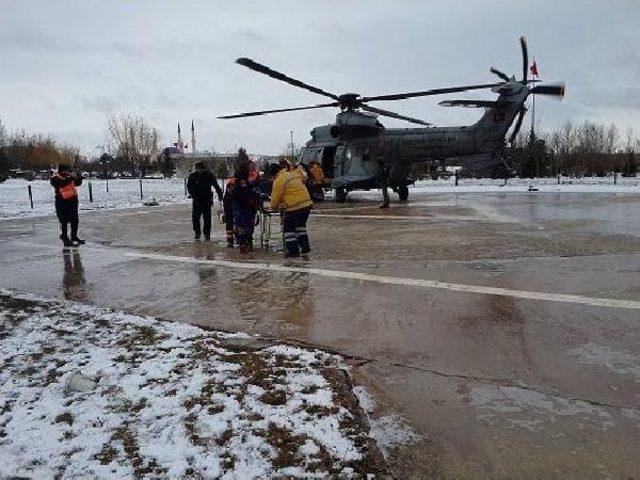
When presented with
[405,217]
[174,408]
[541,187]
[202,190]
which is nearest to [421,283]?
[174,408]

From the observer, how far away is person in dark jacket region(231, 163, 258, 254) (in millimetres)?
9727

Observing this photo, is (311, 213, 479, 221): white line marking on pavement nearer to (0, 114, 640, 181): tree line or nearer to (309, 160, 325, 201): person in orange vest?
(309, 160, 325, 201): person in orange vest

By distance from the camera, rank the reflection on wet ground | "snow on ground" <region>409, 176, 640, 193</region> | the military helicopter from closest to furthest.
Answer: the reflection on wet ground
the military helicopter
"snow on ground" <region>409, 176, 640, 193</region>

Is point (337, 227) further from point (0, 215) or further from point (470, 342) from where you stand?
point (0, 215)

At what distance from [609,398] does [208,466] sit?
8.40 feet

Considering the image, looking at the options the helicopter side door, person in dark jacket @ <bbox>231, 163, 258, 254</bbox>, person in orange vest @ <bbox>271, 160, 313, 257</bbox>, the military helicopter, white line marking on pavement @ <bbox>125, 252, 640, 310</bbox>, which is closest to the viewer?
white line marking on pavement @ <bbox>125, 252, 640, 310</bbox>

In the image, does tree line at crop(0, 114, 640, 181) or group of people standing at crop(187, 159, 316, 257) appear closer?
group of people standing at crop(187, 159, 316, 257)

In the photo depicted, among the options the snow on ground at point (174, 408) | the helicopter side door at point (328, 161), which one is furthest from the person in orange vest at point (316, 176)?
the snow on ground at point (174, 408)

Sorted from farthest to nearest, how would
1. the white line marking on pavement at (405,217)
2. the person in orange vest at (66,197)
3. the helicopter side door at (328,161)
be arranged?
the helicopter side door at (328,161)
the white line marking on pavement at (405,217)
the person in orange vest at (66,197)

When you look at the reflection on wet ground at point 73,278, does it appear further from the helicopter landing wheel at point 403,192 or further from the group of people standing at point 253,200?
the helicopter landing wheel at point 403,192

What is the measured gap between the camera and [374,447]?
288cm

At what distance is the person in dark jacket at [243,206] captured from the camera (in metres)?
9.73

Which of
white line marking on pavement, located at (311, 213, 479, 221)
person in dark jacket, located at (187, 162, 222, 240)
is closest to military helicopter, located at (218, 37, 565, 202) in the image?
white line marking on pavement, located at (311, 213, 479, 221)

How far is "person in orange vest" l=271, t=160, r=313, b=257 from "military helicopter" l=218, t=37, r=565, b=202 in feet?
25.9
